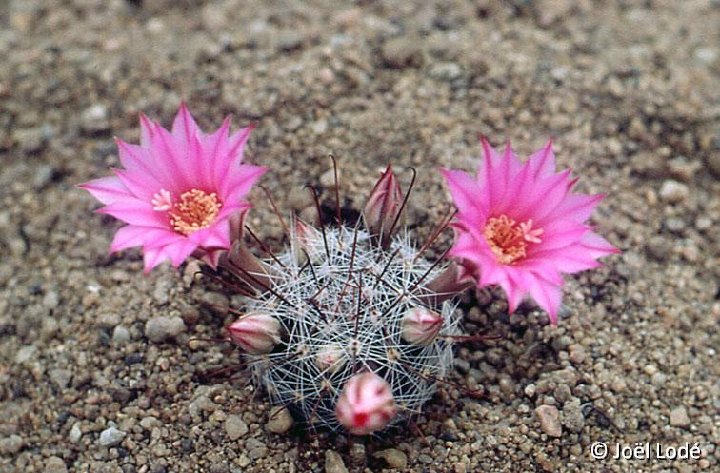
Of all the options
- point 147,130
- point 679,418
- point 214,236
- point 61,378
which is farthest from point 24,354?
point 679,418

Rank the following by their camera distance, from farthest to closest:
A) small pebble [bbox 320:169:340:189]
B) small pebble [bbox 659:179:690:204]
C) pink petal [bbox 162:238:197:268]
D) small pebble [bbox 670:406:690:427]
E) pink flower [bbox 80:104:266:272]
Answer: small pebble [bbox 659:179:690:204], small pebble [bbox 320:169:340:189], small pebble [bbox 670:406:690:427], pink flower [bbox 80:104:266:272], pink petal [bbox 162:238:197:268]

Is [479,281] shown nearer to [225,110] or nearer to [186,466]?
[186,466]

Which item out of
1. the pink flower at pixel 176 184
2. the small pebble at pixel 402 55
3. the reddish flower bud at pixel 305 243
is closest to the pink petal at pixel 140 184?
the pink flower at pixel 176 184

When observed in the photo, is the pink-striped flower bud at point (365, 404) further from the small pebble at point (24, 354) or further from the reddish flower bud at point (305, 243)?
the small pebble at point (24, 354)

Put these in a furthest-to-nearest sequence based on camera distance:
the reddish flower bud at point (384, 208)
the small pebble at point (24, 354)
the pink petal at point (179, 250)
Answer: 1. the small pebble at point (24, 354)
2. the reddish flower bud at point (384, 208)
3. the pink petal at point (179, 250)

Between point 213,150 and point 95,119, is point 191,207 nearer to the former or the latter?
point 213,150

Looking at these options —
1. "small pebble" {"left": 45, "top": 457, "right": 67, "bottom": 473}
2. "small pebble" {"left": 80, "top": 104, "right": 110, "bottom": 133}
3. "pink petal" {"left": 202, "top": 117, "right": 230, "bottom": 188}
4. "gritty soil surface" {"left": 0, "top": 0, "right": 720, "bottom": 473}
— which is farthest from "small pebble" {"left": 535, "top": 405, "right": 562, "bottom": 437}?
"small pebble" {"left": 80, "top": 104, "right": 110, "bottom": 133}

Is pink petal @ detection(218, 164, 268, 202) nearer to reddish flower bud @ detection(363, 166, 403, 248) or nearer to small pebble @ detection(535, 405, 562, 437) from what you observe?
reddish flower bud @ detection(363, 166, 403, 248)
